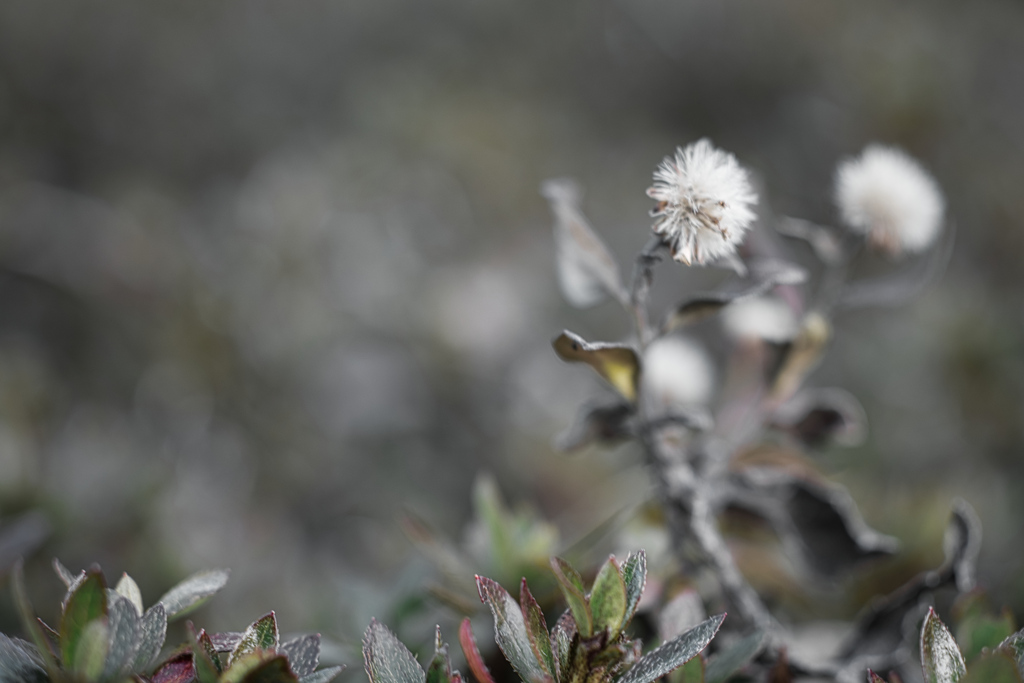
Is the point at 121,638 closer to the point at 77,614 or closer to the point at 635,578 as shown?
the point at 77,614

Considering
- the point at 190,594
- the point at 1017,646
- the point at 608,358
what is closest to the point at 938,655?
the point at 1017,646

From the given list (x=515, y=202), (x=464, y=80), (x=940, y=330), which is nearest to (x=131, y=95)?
(x=464, y=80)

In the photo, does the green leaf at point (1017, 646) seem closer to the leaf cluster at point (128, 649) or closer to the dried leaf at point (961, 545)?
the dried leaf at point (961, 545)

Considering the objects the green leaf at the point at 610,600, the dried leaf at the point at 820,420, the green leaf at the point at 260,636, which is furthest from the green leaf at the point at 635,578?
the dried leaf at the point at 820,420

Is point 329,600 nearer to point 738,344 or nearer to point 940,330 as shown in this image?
point 738,344

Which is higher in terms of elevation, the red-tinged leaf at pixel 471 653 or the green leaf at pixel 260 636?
the green leaf at pixel 260 636

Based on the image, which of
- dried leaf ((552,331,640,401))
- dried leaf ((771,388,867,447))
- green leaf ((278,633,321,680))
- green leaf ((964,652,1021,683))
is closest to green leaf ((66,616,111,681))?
green leaf ((278,633,321,680))
